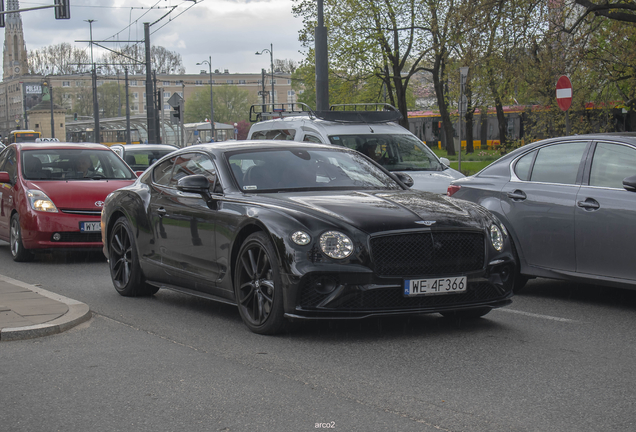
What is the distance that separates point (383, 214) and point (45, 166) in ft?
25.4

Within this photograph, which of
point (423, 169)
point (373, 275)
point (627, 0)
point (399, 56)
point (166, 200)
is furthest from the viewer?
point (399, 56)

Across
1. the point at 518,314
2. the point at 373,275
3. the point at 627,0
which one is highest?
the point at 627,0

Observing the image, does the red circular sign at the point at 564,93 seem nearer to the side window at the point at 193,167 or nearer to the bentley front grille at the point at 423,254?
the side window at the point at 193,167

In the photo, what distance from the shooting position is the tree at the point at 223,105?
125500 millimetres

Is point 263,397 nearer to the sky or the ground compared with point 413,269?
nearer to the ground

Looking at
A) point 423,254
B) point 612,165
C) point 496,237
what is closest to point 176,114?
point 612,165

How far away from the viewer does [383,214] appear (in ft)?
20.0

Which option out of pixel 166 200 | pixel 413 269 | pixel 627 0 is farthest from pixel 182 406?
pixel 627 0

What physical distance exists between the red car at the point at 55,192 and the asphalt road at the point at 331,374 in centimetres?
422

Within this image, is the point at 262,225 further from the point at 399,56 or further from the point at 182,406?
the point at 399,56

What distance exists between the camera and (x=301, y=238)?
5898 millimetres

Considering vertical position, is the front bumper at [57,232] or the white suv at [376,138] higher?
the white suv at [376,138]

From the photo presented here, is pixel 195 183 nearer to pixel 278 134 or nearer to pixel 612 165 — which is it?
pixel 612 165

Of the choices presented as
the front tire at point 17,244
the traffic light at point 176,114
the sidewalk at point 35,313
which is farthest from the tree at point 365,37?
the sidewalk at point 35,313
